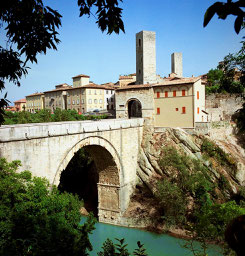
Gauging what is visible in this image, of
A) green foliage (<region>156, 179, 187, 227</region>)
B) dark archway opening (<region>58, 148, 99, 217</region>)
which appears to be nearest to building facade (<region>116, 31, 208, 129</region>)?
dark archway opening (<region>58, 148, 99, 217</region>)

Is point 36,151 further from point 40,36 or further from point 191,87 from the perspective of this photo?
point 191,87

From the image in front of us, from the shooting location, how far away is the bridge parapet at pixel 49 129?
40.3ft

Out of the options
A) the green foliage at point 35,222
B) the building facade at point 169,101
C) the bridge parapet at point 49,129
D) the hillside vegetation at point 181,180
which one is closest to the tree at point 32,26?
the green foliage at point 35,222

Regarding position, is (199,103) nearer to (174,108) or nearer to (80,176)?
(174,108)

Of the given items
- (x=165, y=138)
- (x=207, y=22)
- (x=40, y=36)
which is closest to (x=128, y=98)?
(x=165, y=138)

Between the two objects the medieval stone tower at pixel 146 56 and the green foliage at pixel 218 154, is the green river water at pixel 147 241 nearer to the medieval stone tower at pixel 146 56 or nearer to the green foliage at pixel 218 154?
the green foliage at pixel 218 154

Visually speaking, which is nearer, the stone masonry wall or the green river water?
the green river water

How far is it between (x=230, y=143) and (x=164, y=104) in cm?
844

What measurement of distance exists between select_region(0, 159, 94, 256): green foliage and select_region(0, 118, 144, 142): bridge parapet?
1.66 metres

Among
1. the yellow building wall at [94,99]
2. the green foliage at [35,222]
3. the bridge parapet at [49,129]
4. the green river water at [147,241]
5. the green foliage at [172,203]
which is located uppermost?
the yellow building wall at [94,99]

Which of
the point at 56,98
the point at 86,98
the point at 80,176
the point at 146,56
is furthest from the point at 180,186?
the point at 56,98

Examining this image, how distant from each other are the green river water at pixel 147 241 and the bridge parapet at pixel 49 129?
8.58m

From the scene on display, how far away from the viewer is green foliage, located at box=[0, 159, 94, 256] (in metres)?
7.49

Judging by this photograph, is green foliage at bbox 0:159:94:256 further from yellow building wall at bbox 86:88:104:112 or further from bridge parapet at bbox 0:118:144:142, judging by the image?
yellow building wall at bbox 86:88:104:112
